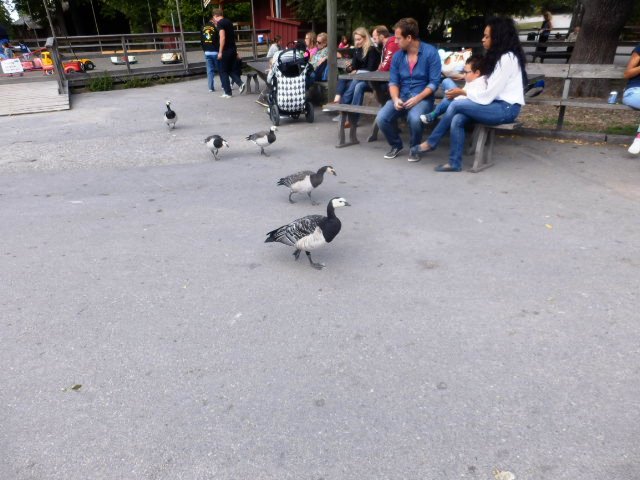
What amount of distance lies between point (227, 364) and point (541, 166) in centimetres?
515

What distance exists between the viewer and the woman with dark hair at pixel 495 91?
5520 mm

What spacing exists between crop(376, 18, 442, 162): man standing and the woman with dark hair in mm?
418

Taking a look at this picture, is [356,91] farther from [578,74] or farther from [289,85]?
[578,74]

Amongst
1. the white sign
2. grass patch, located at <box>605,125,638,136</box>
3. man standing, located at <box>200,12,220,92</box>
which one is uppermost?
man standing, located at <box>200,12,220,92</box>

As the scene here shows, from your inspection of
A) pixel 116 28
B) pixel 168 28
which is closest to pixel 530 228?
pixel 168 28

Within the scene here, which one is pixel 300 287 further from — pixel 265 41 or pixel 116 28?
pixel 116 28

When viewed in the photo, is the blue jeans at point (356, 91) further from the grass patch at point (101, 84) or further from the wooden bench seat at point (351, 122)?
the grass patch at point (101, 84)

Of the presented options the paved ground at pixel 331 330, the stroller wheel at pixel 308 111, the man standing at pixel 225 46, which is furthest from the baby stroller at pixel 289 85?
the paved ground at pixel 331 330

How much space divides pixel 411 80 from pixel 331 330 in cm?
443

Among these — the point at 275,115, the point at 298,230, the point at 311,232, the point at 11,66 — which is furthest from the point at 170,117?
the point at 11,66

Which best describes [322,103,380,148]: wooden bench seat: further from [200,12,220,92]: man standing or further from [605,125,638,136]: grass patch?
[200,12,220,92]: man standing

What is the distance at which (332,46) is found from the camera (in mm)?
8859

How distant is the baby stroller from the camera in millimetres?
8805

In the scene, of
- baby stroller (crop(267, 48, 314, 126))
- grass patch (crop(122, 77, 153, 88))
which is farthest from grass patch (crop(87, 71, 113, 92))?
baby stroller (crop(267, 48, 314, 126))
